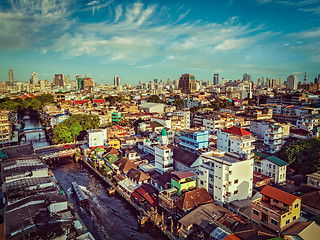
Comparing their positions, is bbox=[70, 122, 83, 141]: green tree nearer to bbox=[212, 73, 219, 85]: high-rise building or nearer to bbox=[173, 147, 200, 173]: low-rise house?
bbox=[173, 147, 200, 173]: low-rise house

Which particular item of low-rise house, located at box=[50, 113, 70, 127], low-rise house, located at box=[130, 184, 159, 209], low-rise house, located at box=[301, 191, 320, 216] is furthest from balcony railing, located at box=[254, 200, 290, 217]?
low-rise house, located at box=[50, 113, 70, 127]

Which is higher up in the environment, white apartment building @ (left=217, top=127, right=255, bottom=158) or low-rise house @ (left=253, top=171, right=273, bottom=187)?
white apartment building @ (left=217, top=127, right=255, bottom=158)

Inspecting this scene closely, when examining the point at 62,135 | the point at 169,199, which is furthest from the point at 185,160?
→ the point at 62,135

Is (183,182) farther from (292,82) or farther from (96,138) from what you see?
(292,82)

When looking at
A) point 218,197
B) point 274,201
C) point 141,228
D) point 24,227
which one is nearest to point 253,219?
point 274,201

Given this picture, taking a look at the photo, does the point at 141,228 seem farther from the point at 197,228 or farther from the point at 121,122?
the point at 121,122

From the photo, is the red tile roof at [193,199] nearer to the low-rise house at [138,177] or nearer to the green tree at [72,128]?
the low-rise house at [138,177]
